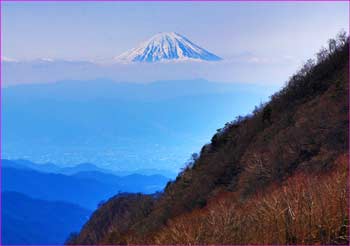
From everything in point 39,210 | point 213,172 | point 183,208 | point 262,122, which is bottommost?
point 183,208

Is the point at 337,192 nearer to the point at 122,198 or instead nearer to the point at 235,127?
the point at 235,127

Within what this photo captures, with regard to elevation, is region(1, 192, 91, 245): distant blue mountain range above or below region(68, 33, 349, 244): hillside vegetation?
above

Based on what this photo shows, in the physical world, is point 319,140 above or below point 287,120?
below

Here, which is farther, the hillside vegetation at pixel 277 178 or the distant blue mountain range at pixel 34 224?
the distant blue mountain range at pixel 34 224

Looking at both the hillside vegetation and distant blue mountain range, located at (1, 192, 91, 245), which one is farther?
distant blue mountain range, located at (1, 192, 91, 245)

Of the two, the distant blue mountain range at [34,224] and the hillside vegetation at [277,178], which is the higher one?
the distant blue mountain range at [34,224]

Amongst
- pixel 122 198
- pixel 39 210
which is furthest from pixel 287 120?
pixel 39 210

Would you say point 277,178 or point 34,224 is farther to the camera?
point 34,224

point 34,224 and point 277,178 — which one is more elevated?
point 34,224
